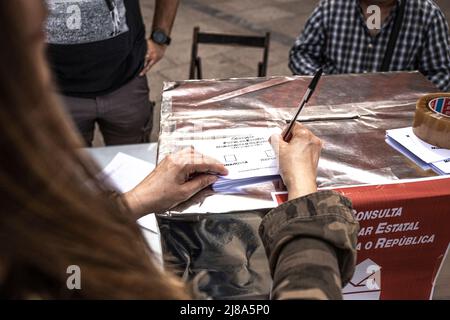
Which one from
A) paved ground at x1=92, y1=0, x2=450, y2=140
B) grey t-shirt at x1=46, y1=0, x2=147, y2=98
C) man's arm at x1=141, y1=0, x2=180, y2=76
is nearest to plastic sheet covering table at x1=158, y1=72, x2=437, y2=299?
grey t-shirt at x1=46, y1=0, x2=147, y2=98

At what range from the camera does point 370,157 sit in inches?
33.9

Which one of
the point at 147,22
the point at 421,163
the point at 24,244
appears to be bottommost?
the point at 147,22

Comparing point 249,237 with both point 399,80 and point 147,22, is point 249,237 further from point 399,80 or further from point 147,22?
point 147,22

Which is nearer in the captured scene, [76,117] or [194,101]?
[194,101]

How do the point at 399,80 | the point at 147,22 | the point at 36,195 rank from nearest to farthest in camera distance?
the point at 36,195 < the point at 399,80 < the point at 147,22

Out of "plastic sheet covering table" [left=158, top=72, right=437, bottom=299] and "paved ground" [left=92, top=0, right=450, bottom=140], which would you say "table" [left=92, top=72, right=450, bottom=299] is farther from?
"paved ground" [left=92, top=0, right=450, bottom=140]

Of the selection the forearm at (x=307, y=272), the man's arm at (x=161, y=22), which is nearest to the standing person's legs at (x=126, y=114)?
the man's arm at (x=161, y=22)

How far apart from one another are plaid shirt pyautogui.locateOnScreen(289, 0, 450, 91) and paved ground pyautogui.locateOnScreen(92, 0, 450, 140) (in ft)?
4.37

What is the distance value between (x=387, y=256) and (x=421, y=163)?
Result: 193 millimetres

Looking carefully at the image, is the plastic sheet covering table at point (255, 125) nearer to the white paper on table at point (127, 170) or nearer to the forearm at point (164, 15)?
the white paper on table at point (127, 170)

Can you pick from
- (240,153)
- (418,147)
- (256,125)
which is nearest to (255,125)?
(256,125)

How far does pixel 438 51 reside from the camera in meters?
1.72

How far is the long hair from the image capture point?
311mm
